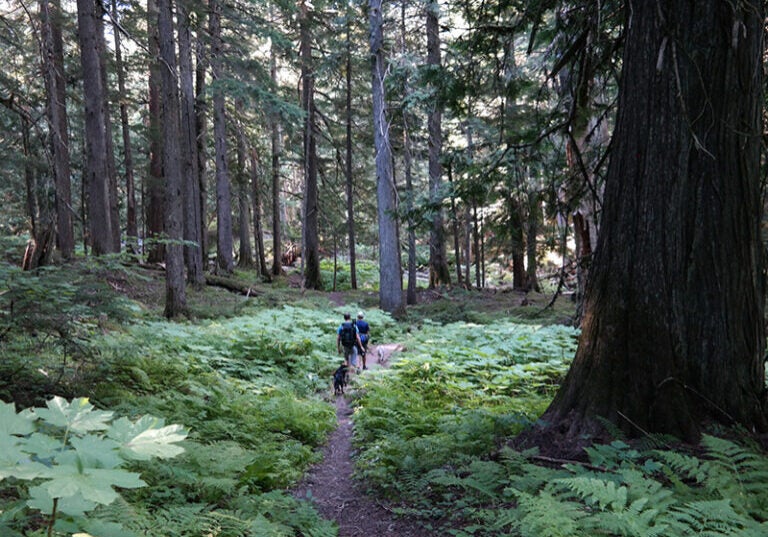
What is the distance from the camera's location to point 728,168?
360 centimetres

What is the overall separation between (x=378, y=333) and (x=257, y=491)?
390 inches

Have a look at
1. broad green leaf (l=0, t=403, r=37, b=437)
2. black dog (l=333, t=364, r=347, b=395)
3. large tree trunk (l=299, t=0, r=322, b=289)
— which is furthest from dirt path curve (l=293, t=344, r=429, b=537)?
large tree trunk (l=299, t=0, r=322, b=289)

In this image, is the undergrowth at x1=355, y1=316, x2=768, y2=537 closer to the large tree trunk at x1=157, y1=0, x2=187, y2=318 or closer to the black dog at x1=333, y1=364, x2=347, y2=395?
the black dog at x1=333, y1=364, x2=347, y2=395

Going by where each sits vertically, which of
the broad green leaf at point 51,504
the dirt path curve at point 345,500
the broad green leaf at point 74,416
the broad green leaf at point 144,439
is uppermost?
the broad green leaf at point 74,416

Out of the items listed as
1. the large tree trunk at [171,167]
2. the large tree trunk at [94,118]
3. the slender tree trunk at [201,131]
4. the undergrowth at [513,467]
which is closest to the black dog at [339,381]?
the undergrowth at [513,467]

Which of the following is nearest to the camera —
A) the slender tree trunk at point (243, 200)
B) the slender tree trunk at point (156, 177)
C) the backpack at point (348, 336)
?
the backpack at point (348, 336)

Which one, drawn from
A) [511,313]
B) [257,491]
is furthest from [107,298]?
[511,313]

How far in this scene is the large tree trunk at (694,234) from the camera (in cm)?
356

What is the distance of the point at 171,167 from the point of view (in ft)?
36.6

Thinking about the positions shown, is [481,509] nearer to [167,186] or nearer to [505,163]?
[505,163]

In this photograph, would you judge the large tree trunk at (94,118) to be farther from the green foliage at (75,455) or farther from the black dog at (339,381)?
the green foliage at (75,455)

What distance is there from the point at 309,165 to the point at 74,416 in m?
21.8

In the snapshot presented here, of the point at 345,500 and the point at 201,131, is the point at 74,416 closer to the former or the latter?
the point at 345,500

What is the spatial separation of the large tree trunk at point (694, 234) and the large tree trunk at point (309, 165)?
718 inches
